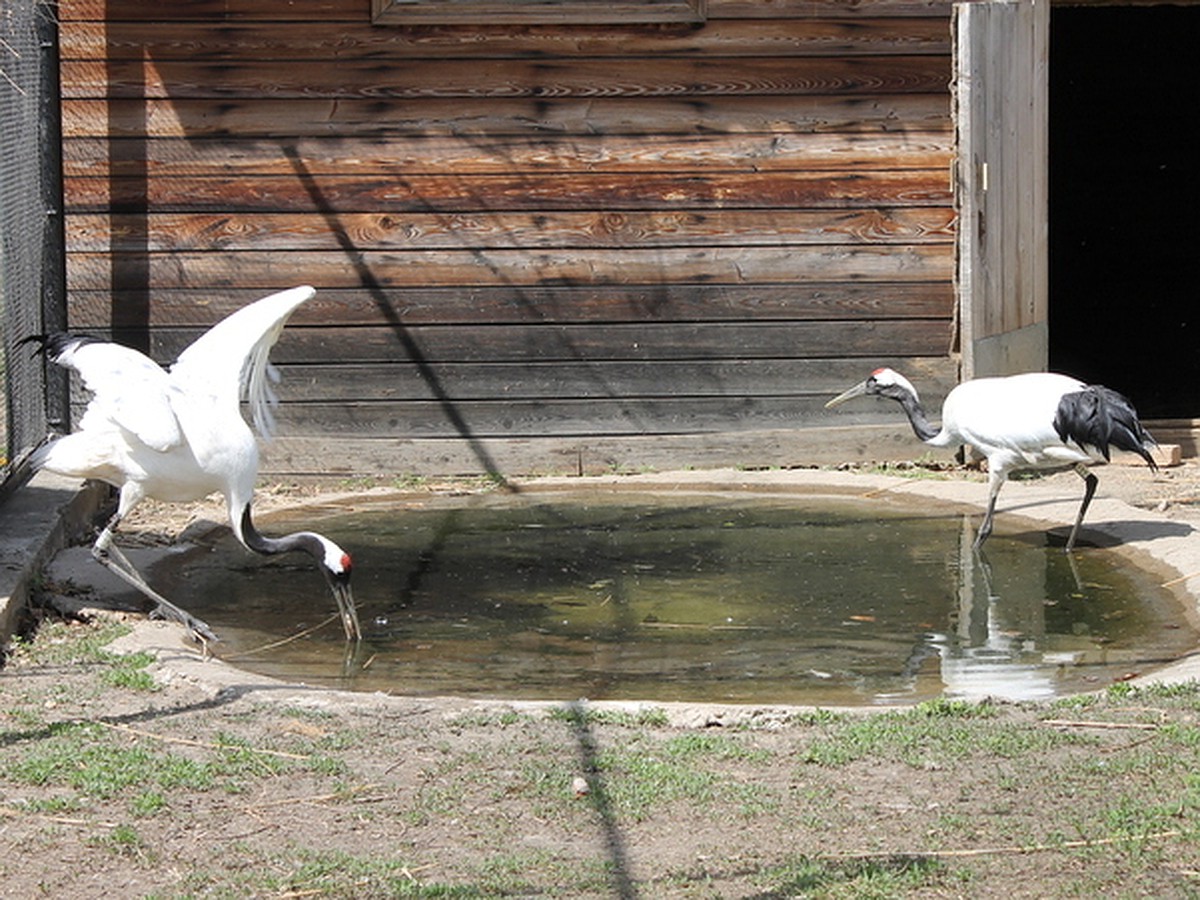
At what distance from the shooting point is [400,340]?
1001cm

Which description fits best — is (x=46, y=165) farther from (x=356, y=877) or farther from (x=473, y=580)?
(x=356, y=877)

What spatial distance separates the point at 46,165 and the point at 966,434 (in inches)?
205

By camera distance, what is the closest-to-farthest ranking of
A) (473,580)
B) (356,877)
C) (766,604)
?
1. (356,877)
2. (766,604)
3. (473,580)

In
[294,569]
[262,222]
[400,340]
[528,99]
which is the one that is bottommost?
[294,569]

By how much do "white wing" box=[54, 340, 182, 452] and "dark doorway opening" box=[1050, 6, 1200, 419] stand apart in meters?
12.0

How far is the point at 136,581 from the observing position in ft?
22.7

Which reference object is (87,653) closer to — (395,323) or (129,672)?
(129,672)

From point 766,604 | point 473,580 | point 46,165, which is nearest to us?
point 766,604

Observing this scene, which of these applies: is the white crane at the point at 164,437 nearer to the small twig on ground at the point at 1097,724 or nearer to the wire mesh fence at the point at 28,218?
the wire mesh fence at the point at 28,218

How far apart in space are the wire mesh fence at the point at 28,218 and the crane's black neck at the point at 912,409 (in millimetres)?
4586

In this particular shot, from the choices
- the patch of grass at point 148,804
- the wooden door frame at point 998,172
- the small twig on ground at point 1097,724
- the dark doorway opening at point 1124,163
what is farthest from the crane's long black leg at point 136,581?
the dark doorway opening at point 1124,163

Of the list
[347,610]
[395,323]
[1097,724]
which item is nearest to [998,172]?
[395,323]

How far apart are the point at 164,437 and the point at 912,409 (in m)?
4.18

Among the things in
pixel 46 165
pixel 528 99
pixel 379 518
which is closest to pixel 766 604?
pixel 379 518
